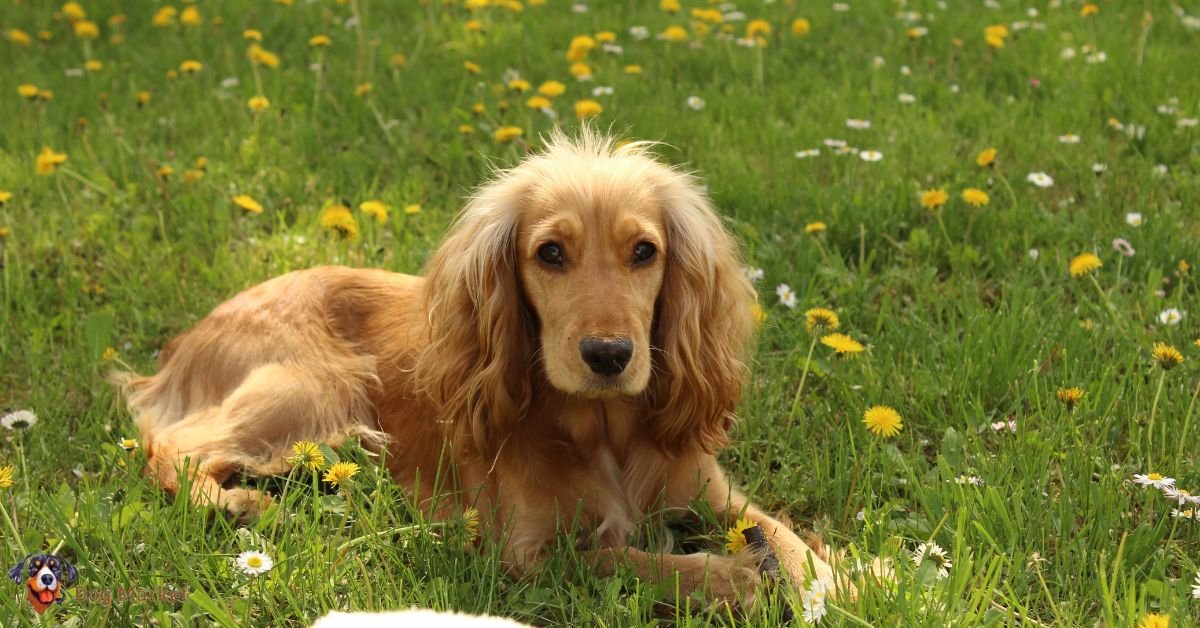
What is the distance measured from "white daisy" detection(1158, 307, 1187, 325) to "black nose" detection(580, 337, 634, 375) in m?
1.81

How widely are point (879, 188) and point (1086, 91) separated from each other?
144 centimetres

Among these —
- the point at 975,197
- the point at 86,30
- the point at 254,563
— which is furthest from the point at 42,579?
the point at 86,30

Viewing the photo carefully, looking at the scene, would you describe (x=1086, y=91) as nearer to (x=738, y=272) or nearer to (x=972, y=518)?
(x=738, y=272)

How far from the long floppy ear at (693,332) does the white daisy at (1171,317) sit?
1336 mm

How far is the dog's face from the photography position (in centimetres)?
252

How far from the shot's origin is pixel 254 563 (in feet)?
7.68

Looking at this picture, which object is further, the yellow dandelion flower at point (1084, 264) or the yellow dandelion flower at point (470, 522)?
the yellow dandelion flower at point (1084, 264)

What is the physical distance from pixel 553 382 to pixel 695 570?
19.7 inches

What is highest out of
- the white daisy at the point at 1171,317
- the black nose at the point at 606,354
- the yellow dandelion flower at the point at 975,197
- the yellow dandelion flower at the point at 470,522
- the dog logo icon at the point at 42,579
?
the black nose at the point at 606,354

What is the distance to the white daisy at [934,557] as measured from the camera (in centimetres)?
242

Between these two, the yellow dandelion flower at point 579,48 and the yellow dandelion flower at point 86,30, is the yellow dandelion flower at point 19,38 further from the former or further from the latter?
the yellow dandelion flower at point 579,48

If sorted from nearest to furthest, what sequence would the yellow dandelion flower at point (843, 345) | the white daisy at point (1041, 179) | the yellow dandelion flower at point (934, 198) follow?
the yellow dandelion flower at point (843, 345)
the yellow dandelion flower at point (934, 198)
the white daisy at point (1041, 179)

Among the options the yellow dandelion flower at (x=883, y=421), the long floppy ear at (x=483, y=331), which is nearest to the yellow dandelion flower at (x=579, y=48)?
the long floppy ear at (x=483, y=331)

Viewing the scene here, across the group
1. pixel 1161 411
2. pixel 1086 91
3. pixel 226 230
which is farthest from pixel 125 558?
Result: pixel 1086 91
